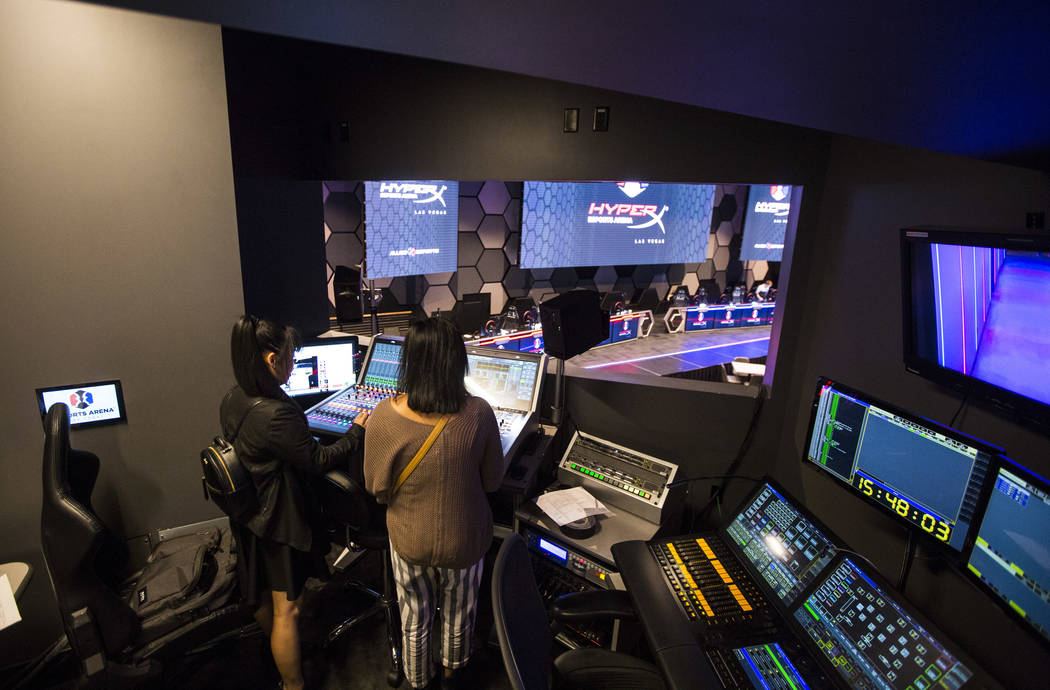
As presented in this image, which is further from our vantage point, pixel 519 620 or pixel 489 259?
pixel 489 259

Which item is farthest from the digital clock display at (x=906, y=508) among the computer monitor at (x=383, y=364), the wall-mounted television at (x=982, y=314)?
the computer monitor at (x=383, y=364)

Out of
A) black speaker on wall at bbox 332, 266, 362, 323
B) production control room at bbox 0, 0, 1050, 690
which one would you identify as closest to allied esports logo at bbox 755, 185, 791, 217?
production control room at bbox 0, 0, 1050, 690

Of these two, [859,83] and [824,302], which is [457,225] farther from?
[859,83]

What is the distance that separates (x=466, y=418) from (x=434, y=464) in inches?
6.4

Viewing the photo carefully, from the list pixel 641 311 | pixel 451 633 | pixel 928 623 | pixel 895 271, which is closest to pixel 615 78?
pixel 928 623

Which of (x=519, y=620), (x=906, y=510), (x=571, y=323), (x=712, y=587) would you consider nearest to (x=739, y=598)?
(x=712, y=587)

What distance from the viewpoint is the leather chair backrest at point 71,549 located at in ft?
4.69

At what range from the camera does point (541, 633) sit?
125cm

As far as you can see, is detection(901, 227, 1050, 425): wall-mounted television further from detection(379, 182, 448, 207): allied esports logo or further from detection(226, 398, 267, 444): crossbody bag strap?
detection(379, 182, 448, 207): allied esports logo

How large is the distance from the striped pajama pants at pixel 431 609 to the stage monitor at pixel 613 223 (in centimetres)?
526

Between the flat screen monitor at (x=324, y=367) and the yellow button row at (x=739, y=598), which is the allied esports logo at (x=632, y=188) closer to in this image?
the flat screen monitor at (x=324, y=367)

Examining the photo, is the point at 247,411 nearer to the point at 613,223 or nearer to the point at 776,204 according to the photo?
the point at 613,223

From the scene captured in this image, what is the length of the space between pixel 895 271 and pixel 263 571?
8.17 ft

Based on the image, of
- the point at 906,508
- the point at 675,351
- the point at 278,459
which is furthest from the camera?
the point at 675,351
